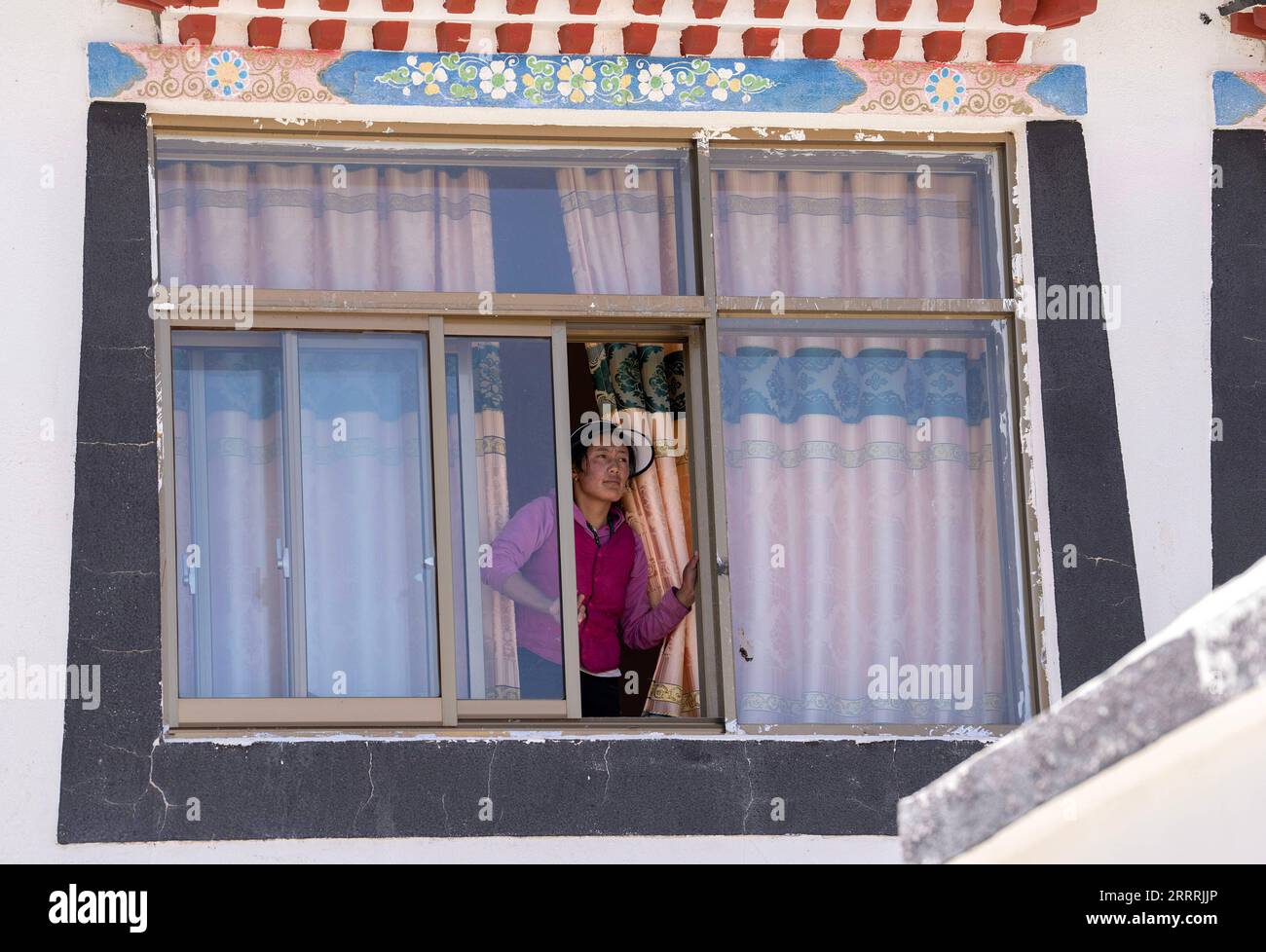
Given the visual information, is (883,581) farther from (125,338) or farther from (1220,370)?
(125,338)

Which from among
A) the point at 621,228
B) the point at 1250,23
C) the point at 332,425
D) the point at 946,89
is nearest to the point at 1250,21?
the point at 1250,23

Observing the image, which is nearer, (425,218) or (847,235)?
(425,218)

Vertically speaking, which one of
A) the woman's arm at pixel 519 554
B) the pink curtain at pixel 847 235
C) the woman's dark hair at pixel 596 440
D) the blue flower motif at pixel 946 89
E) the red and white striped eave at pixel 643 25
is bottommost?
the woman's arm at pixel 519 554

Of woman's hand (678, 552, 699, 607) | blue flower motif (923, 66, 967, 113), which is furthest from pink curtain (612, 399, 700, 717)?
blue flower motif (923, 66, 967, 113)

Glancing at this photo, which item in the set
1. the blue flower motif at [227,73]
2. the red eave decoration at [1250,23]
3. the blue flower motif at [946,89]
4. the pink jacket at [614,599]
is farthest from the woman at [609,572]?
the red eave decoration at [1250,23]

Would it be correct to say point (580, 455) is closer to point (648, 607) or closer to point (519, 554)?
point (648, 607)

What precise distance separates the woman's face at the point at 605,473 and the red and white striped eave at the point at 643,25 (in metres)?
1.26

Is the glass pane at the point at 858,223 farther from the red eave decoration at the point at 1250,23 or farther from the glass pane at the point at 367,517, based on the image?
the glass pane at the point at 367,517

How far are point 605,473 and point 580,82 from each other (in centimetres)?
123

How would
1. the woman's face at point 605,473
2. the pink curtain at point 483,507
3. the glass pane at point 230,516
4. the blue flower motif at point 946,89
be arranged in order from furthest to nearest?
1. the woman's face at point 605,473
2. the blue flower motif at point 946,89
3. the pink curtain at point 483,507
4. the glass pane at point 230,516

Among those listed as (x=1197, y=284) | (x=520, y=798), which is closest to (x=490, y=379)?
(x=520, y=798)

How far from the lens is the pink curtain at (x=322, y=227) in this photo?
626 cm

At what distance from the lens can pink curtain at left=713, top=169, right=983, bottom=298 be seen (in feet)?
21.4

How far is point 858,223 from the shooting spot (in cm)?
660
